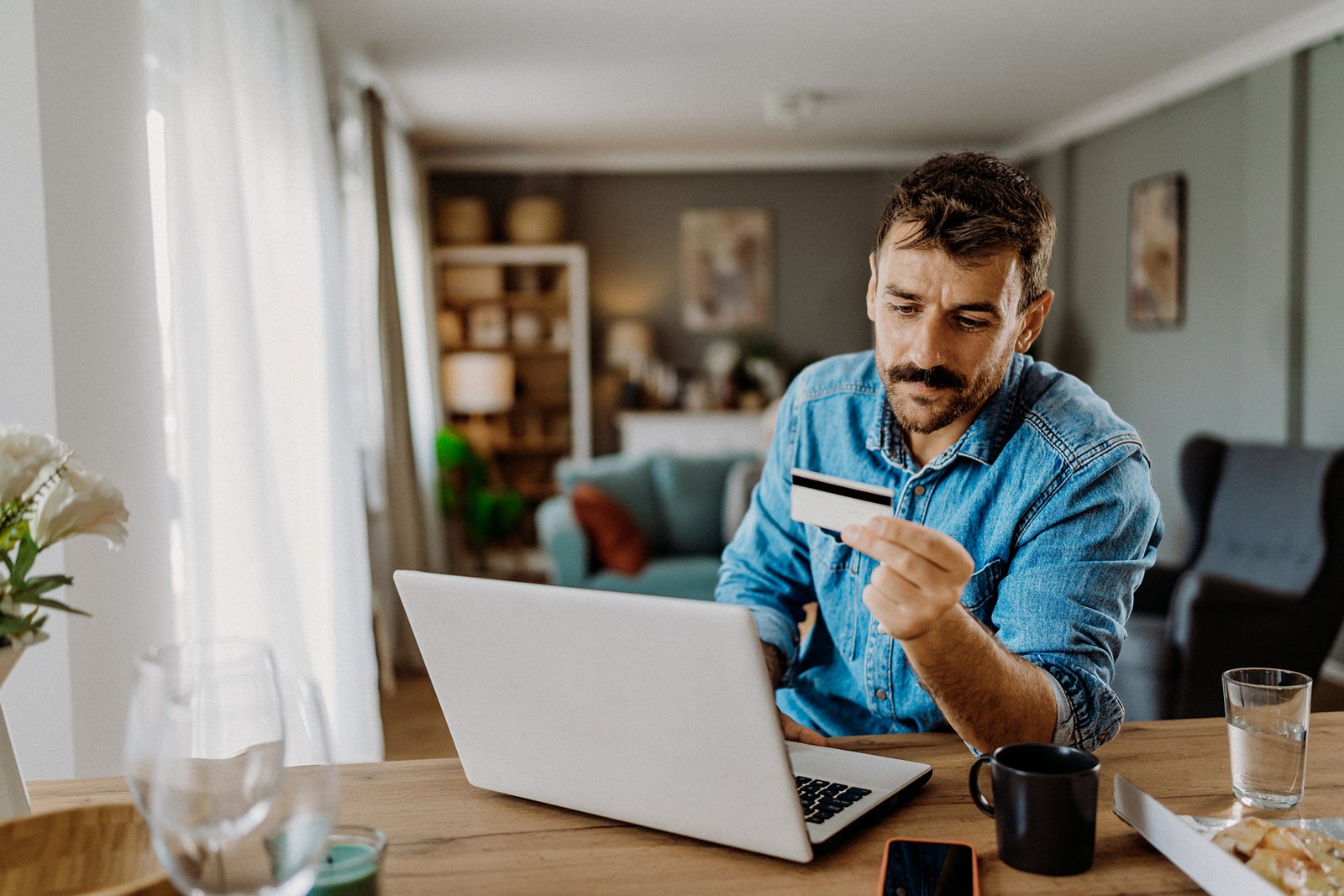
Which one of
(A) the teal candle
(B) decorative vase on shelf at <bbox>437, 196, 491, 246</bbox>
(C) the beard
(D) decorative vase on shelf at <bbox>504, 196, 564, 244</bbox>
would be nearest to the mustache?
(C) the beard

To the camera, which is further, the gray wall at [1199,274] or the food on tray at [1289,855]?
the gray wall at [1199,274]

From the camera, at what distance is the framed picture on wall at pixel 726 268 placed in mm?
6957

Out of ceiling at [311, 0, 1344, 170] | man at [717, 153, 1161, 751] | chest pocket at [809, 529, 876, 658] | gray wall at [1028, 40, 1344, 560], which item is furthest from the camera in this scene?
gray wall at [1028, 40, 1344, 560]

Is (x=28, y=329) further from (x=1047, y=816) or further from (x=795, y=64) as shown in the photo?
(x=795, y=64)

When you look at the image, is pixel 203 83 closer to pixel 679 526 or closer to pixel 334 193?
pixel 334 193

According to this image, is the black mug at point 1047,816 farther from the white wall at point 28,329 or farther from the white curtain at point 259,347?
the white curtain at point 259,347

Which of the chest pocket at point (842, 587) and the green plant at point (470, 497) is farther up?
the chest pocket at point (842, 587)

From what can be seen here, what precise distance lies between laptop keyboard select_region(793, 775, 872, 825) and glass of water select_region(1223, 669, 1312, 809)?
0.34 meters

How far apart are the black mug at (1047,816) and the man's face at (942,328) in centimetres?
53

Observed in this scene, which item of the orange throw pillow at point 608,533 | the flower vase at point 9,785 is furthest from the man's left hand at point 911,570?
the orange throw pillow at point 608,533

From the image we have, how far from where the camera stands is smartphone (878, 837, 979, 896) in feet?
2.54

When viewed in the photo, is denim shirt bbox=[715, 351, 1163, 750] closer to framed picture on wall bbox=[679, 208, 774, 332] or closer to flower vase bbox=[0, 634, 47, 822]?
flower vase bbox=[0, 634, 47, 822]

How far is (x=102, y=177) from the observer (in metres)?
1.83

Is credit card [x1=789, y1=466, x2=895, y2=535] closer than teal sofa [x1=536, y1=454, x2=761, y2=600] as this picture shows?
Yes
